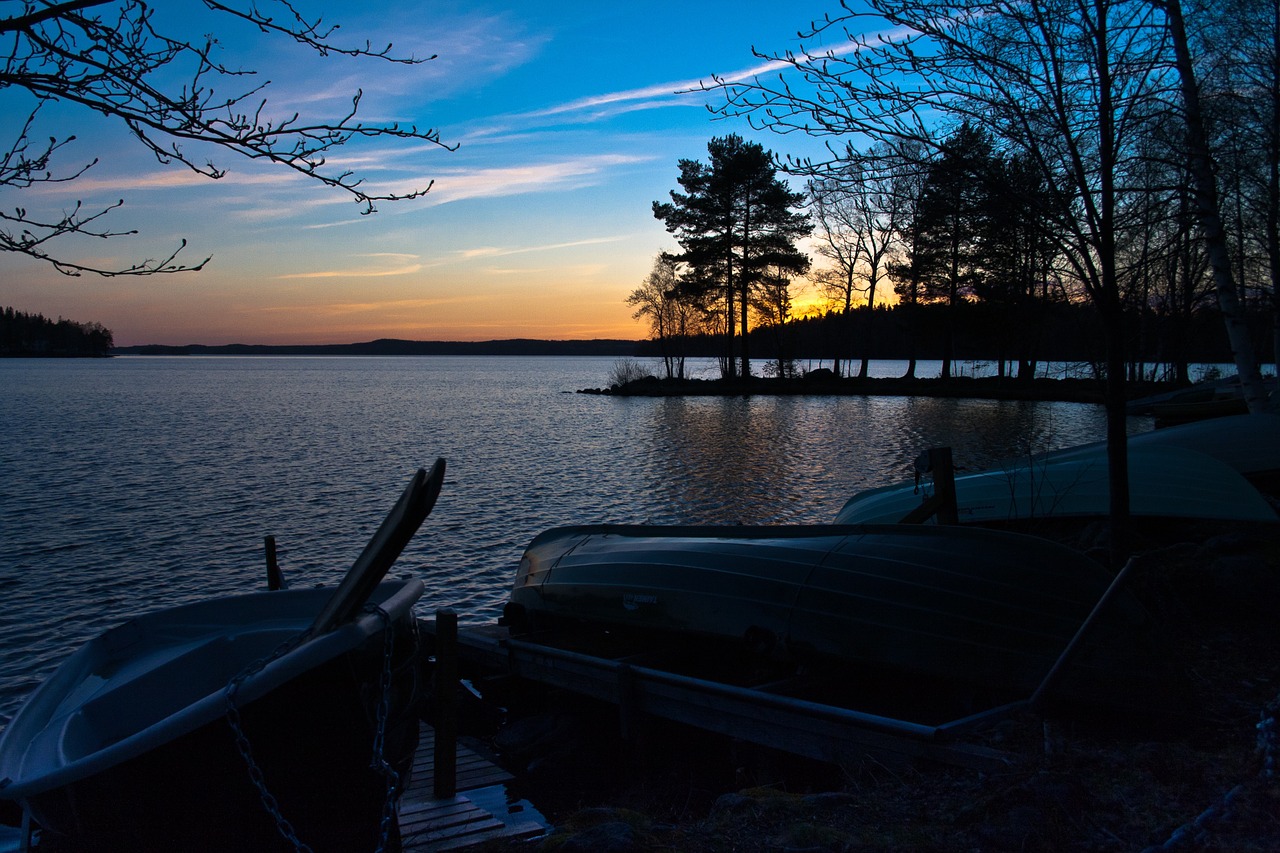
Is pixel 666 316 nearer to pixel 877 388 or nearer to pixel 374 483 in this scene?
pixel 877 388

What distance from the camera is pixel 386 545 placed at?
12.4 ft

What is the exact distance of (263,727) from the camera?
3750 mm

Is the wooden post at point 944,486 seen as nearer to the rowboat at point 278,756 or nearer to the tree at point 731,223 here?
the rowboat at point 278,756

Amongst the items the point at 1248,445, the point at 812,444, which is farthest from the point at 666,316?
the point at 1248,445

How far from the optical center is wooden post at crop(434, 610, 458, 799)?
20.5ft

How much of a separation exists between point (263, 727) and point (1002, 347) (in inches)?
1984

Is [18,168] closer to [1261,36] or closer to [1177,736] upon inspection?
[1177,736]

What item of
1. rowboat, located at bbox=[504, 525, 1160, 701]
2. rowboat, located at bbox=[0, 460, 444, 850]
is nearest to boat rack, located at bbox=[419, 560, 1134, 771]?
rowboat, located at bbox=[504, 525, 1160, 701]

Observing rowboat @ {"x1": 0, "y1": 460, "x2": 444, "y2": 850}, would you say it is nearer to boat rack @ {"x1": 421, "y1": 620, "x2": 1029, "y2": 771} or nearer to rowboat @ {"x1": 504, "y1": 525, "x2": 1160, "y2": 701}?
boat rack @ {"x1": 421, "y1": 620, "x2": 1029, "y2": 771}

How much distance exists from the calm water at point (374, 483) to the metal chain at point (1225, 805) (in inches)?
192

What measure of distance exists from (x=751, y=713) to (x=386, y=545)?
288 cm

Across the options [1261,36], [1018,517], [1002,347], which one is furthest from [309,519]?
[1002,347]

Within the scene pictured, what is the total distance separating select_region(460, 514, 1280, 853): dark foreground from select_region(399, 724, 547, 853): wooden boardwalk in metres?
0.29

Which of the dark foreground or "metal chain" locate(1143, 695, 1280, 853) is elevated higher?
"metal chain" locate(1143, 695, 1280, 853)
